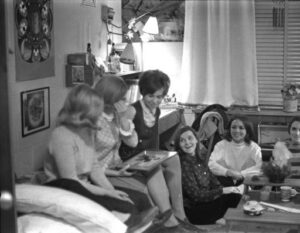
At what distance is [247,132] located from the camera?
1341 millimetres

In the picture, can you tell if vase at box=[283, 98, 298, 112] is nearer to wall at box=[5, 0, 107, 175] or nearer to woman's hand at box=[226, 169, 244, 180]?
woman's hand at box=[226, 169, 244, 180]

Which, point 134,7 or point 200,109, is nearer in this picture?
point 134,7

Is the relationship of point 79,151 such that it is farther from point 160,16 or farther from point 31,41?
point 160,16

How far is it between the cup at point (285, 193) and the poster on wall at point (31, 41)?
2.83 ft

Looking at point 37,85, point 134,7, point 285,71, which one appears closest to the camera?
point 37,85

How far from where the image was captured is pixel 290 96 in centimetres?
126

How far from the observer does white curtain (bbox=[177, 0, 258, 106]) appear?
1271mm

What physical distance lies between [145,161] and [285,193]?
24.5 inches

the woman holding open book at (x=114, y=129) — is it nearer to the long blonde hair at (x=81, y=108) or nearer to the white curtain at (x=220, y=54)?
the long blonde hair at (x=81, y=108)

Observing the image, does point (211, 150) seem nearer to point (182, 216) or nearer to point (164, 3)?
point (182, 216)

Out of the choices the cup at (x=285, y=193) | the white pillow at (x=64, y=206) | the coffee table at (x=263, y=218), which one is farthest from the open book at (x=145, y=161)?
the cup at (x=285, y=193)

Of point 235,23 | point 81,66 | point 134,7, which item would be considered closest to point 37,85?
point 81,66

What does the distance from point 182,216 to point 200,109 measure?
9.3 inches

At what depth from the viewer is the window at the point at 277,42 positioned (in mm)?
1279
